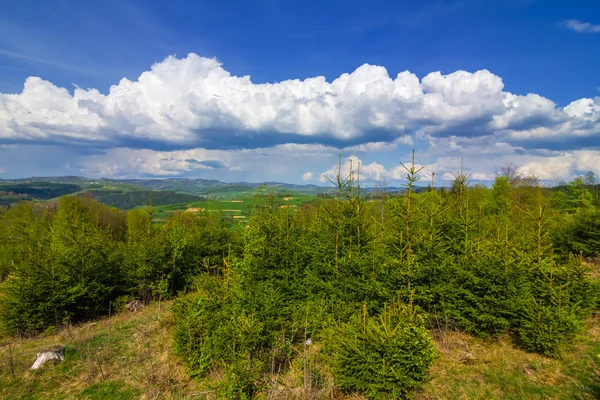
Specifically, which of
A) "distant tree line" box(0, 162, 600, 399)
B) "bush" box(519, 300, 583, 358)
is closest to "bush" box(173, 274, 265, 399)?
"distant tree line" box(0, 162, 600, 399)

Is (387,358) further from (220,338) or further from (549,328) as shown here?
(549,328)

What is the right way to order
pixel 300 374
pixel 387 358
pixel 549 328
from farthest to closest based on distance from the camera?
pixel 549 328
pixel 300 374
pixel 387 358

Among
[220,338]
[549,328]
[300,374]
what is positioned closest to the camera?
[220,338]

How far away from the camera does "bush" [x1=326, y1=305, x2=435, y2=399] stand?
7641 mm

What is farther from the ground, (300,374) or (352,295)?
(352,295)

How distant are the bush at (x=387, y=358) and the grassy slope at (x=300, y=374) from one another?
3.20 ft

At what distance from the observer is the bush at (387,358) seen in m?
7.64

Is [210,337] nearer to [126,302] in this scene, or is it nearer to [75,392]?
[75,392]

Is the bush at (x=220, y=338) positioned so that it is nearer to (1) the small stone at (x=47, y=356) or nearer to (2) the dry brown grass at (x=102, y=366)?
(2) the dry brown grass at (x=102, y=366)

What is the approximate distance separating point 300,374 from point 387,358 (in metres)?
3.30

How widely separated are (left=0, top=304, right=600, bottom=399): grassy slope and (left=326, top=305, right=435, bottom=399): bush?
3.20ft

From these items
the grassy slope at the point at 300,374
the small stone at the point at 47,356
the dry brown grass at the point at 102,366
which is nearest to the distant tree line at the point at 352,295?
the grassy slope at the point at 300,374

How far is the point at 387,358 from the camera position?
25.5ft

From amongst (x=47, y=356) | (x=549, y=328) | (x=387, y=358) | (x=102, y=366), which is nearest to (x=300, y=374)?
(x=387, y=358)
